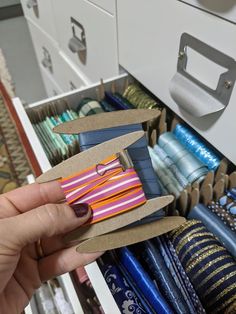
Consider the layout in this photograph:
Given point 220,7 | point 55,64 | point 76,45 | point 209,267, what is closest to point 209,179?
point 209,267

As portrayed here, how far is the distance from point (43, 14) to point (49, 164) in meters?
0.75

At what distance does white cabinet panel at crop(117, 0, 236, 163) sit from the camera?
38 cm

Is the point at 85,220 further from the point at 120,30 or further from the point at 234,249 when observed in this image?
the point at 120,30

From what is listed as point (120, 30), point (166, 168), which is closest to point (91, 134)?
point (166, 168)

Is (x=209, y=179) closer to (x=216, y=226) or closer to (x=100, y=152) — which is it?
(x=216, y=226)

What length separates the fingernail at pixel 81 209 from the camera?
0.39 m

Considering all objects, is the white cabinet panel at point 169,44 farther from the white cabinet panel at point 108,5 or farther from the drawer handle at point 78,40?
the drawer handle at point 78,40

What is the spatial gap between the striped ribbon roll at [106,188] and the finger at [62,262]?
0.08 metres

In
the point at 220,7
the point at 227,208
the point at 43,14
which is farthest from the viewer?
the point at 43,14

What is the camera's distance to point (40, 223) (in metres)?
0.38

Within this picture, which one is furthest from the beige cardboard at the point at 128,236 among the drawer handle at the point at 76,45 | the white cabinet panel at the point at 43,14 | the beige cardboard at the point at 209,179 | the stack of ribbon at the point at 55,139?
the white cabinet panel at the point at 43,14

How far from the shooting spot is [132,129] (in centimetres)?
44

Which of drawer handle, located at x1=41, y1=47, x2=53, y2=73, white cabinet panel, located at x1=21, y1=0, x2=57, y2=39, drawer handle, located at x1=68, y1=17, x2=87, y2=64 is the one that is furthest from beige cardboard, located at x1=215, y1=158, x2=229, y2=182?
drawer handle, located at x1=41, y1=47, x2=53, y2=73

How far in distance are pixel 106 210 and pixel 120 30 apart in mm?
402
